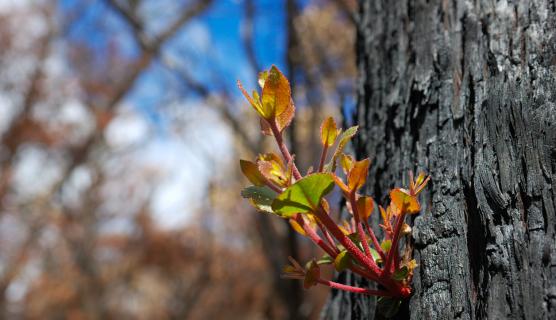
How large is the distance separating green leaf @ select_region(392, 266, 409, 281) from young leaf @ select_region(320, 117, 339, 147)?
5.2 inches

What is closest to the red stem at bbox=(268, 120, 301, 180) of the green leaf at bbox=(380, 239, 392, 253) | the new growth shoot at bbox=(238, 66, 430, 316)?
the new growth shoot at bbox=(238, 66, 430, 316)

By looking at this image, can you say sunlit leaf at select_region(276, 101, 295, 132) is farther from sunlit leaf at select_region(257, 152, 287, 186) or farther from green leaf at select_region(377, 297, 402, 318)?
green leaf at select_region(377, 297, 402, 318)

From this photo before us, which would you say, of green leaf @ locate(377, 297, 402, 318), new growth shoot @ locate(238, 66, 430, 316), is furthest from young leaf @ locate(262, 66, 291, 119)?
green leaf @ locate(377, 297, 402, 318)

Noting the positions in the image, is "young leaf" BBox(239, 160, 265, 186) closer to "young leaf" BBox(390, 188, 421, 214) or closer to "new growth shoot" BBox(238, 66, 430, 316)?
"new growth shoot" BBox(238, 66, 430, 316)

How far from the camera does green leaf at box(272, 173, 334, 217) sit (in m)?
0.37

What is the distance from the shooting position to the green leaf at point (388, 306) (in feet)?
1.50

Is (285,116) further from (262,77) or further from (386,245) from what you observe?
(386,245)

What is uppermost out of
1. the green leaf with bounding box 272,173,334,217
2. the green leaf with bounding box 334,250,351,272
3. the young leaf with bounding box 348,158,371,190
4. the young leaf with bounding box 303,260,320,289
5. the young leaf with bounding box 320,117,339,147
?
the young leaf with bounding box 320,117,339,147

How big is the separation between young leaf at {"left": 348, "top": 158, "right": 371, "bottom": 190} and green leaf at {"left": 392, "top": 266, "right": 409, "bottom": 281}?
3.5 inches

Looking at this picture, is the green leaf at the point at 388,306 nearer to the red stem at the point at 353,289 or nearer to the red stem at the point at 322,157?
the red stem at the point at 353,289

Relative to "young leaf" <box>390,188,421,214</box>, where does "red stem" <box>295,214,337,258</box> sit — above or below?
below

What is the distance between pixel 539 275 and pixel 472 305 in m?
0.06

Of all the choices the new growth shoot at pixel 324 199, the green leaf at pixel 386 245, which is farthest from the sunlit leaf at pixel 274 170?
the green leaf at pixel 386 245

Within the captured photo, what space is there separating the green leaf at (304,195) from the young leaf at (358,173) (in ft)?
0.10
